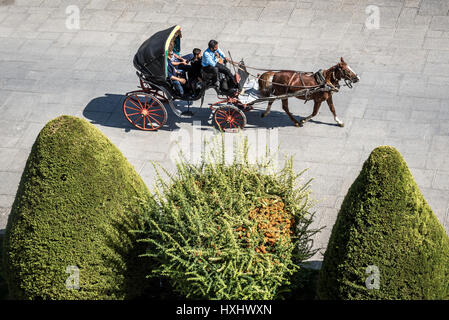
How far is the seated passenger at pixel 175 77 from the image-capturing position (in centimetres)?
1145

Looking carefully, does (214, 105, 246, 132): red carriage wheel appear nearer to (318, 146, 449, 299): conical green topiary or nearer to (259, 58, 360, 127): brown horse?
(259, 58, 360, 127): brown horse

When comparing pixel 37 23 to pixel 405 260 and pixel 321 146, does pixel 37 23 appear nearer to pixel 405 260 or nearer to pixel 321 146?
pixel 321 146

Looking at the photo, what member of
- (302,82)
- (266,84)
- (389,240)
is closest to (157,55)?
(266,84)

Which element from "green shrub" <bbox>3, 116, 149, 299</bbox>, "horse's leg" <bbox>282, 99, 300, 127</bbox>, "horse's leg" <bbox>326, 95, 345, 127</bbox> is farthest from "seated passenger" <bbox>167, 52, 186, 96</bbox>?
"green shrub" <bbox>3, 116, 149, 299</bbox>

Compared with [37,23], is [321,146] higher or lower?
lower

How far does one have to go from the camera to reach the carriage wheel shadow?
40.3 feet

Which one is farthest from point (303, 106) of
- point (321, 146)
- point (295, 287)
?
point (295, 287)

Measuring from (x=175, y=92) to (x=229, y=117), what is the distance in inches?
46.6

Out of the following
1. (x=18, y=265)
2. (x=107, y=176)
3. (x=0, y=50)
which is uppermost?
(x=0, y=50)

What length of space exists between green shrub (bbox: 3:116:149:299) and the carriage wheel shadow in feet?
17.9

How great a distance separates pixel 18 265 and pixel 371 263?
3922 millimetres

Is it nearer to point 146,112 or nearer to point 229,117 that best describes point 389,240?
point 229,117

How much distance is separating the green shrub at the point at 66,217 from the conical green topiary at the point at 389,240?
2.73 meters

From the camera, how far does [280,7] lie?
632 inches
